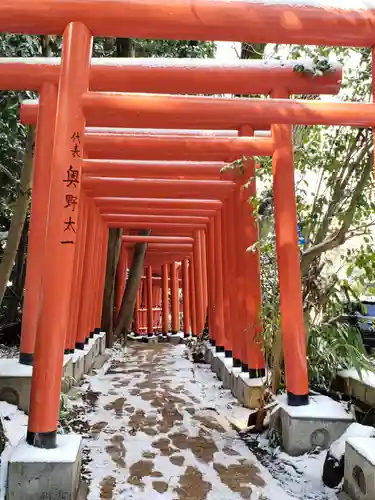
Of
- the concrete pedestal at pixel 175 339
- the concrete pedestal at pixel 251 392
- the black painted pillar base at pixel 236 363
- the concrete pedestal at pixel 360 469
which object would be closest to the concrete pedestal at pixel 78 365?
the black painted pillar base at pixel 236 363

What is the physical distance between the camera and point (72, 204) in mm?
3977

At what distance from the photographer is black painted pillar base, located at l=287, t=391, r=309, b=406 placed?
4.84m

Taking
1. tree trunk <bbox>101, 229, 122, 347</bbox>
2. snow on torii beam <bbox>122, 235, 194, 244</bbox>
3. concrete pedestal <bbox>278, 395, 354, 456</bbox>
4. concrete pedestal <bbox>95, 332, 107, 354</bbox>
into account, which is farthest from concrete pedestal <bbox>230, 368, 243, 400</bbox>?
snow on torii beam <bbox>122, 235, 194, 244</bbox>

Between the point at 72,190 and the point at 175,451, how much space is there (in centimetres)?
287

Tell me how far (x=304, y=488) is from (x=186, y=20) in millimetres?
4053

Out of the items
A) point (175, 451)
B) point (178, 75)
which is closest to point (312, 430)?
point (175, 451)

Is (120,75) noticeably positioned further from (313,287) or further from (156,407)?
(156,407)

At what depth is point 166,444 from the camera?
509cm

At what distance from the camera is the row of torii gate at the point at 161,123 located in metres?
3.85

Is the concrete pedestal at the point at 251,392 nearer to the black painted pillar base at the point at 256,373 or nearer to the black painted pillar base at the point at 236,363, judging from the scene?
the black painted pillar base at the point at 256,373

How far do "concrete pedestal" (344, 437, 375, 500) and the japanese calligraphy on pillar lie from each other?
274 cm

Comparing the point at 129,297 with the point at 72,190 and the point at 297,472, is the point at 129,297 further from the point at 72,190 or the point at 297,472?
the point at 72,190

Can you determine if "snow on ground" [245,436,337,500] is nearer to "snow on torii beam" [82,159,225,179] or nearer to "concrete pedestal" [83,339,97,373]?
"snow on torii beam" [82,159,225,179]

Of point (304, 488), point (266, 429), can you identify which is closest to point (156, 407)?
point (266, 429)
